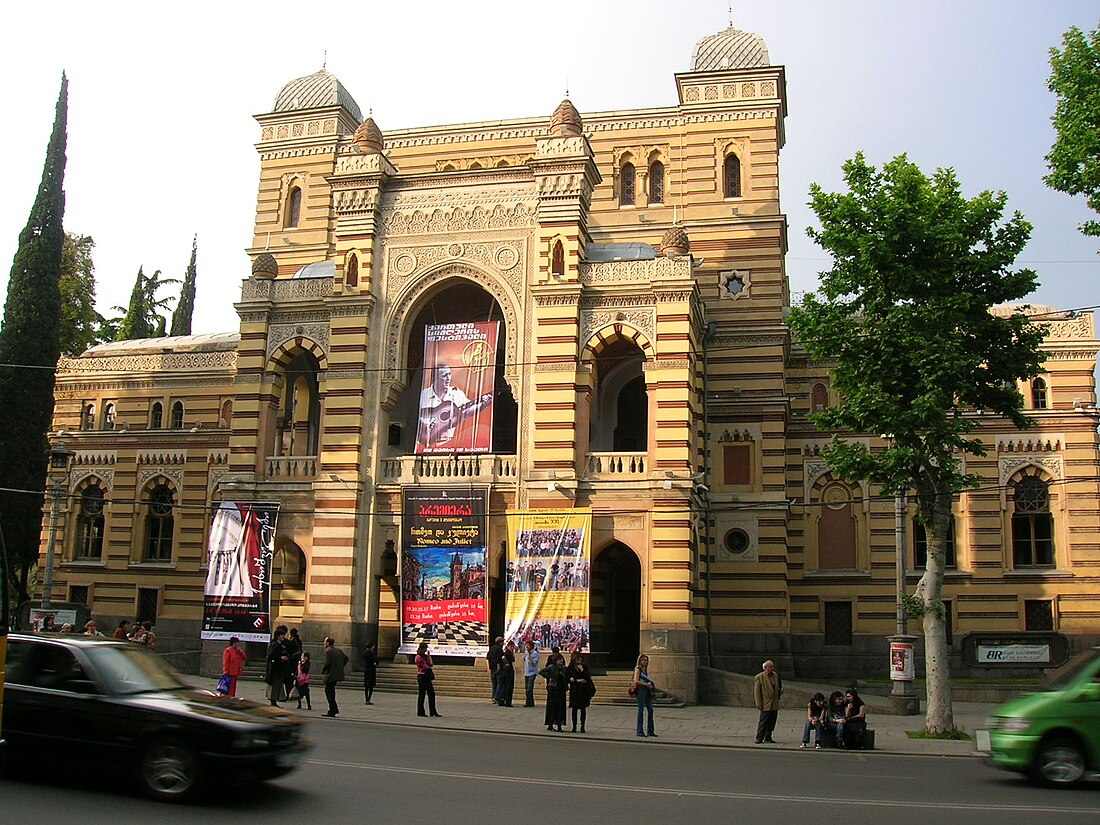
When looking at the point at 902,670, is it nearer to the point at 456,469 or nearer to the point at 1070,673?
the point at 1070,673

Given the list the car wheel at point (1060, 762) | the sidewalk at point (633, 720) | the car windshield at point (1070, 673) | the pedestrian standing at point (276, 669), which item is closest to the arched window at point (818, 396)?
the sidewalk at point (633, 720)

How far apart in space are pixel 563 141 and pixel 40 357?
80.9 ft

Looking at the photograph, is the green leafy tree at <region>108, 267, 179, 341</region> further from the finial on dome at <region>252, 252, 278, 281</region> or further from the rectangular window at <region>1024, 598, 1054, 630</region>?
the rectangular window at <region>1024, 598, 1054, 630</region>

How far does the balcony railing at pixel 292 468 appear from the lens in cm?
3362

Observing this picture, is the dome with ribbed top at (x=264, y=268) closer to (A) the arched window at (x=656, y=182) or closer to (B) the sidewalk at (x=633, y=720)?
(B) the sidewalk at (x=633, y=720)

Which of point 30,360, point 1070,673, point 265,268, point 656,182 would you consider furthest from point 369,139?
point 1070,673

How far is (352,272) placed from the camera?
3441 centimetres

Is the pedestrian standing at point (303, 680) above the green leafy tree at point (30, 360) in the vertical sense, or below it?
below

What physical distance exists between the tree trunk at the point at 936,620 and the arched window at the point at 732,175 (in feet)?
61.9

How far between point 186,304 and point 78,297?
871 cm

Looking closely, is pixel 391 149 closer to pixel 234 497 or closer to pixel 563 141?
pixel 563 141

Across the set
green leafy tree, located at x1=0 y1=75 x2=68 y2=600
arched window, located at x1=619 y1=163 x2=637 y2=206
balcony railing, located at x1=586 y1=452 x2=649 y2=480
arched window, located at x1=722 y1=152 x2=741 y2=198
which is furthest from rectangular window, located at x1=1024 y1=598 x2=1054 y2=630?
green leafy tree, located at x1=0 y1=75 x2=68 y2=600

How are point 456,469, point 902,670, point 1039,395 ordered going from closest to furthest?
point 902,670, point 456,469, point 1039,395

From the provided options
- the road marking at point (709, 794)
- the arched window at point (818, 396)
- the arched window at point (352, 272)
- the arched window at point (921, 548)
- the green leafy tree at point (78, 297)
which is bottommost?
the road marking at point (709, 794)
